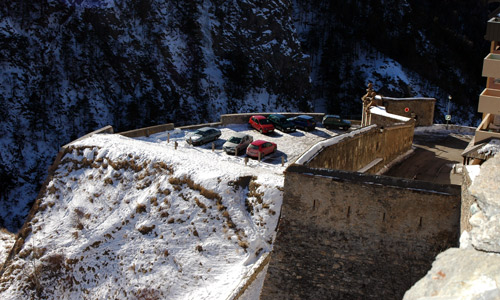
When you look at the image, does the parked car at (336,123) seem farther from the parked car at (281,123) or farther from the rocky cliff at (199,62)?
the rocky cliff at (199,62)

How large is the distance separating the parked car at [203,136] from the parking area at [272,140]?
34 cm

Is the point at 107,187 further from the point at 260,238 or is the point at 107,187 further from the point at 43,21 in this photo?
the point at 43,21

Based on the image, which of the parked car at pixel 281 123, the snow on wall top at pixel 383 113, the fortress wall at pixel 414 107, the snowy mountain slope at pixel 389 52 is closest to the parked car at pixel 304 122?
the parked car at pixel 281 123

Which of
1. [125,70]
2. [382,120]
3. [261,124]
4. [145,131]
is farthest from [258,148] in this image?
[125,70]

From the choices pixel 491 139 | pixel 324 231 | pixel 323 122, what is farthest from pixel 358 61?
pixel 324 231

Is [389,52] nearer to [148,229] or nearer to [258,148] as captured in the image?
[258,148]

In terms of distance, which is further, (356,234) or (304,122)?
(304,122)

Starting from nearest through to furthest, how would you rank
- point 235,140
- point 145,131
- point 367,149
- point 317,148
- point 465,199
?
point 465,199, point 317,148, point 367,149, point 235,140, point 145,131

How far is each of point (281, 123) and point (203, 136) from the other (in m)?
7.81

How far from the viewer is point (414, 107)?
3638 centimetres

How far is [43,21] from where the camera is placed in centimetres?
6844

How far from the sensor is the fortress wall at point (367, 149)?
867 inches

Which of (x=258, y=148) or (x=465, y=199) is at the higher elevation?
(x=465, y=199)

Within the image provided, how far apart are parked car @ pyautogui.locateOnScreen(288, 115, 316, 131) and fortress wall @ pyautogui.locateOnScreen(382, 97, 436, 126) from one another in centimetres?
635
